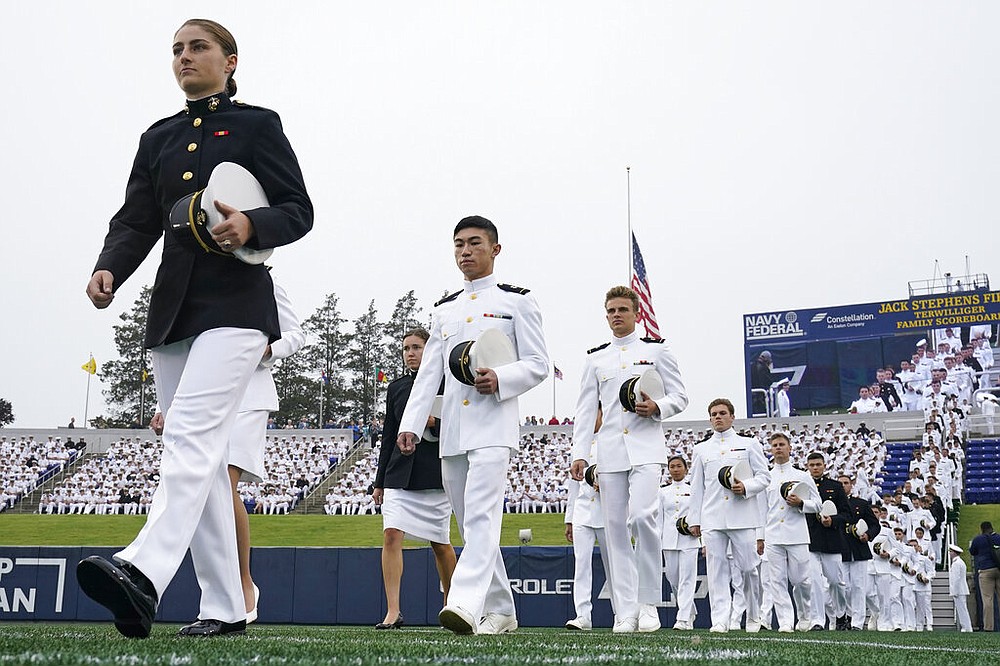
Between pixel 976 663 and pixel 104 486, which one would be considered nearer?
pixel 976 663

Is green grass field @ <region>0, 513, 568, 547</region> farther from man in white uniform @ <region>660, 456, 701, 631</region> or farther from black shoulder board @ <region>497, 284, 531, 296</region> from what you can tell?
black shoulder board @ <region>497, 284, 531, 296</region>

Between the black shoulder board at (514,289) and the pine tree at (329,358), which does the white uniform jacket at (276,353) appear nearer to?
the black shoulder board at (514,289)

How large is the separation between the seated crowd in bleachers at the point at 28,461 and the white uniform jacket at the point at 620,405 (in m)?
33.7

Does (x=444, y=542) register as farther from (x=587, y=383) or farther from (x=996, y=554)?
(x=996, y=554)

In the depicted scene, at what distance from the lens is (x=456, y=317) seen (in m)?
6.05

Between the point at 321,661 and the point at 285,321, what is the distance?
420cm

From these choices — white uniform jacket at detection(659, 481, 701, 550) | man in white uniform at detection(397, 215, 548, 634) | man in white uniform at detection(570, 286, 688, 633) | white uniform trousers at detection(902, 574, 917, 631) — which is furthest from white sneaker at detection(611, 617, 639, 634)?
white uniform trousers at detection(902, 574, 917, 631)

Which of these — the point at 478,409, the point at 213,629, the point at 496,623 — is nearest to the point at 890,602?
the point at 496,623

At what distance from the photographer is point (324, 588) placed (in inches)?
619

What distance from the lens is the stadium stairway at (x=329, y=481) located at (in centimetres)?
3572

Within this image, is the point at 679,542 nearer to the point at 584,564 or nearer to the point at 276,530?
the point at 584,564

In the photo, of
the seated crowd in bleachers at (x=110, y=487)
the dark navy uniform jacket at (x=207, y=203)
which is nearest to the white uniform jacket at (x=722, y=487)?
the dark navy uniform jacket at (x=207, y=203)

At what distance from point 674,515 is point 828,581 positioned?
7.33 feet

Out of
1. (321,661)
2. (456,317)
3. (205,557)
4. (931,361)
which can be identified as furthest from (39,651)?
(931,361)
